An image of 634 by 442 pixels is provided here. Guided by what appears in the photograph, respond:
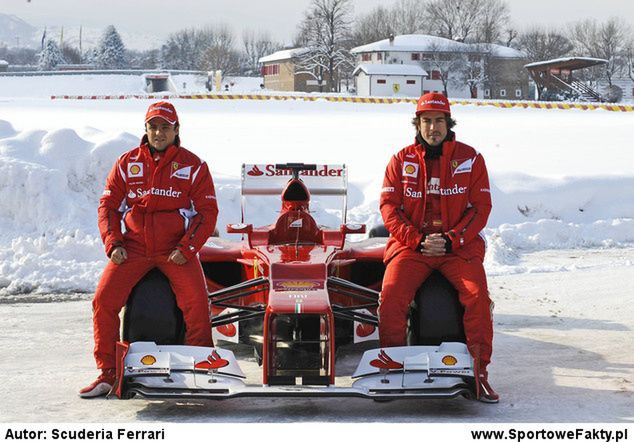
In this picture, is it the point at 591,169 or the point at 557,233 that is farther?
the point at 591,169

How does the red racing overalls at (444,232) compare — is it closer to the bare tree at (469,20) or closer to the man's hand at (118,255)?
the man's hand at (118,255)

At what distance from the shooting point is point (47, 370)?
819cm

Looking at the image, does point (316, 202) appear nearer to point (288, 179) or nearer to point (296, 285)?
point (288, 179)

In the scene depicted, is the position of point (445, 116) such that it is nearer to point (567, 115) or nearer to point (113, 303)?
point (113, 303)

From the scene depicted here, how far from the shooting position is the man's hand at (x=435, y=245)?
738 cm

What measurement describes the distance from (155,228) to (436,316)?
6.70 feet

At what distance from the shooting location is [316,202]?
15984 millimetres

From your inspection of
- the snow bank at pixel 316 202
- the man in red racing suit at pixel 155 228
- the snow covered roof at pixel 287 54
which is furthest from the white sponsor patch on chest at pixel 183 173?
the snow covered roof at pixel 287 54

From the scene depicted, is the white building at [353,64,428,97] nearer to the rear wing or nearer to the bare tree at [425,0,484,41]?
the bare tree at [425,0,484,41]

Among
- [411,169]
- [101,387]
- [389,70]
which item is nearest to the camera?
[101,387]

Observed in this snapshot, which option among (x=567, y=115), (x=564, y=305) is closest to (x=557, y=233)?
(x=564, y=305)

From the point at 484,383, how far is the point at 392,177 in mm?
1629

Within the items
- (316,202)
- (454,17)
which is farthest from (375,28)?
(316,202)

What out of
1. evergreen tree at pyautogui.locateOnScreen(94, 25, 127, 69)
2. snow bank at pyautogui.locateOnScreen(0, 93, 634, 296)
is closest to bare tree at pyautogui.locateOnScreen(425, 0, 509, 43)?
evergreen tree at pyautogui.locateOnScreen(94, 25, 127, 69)
